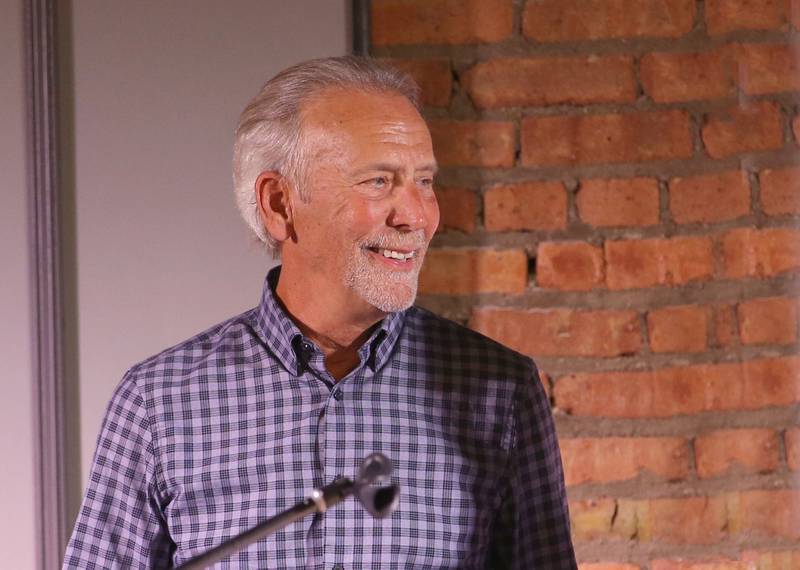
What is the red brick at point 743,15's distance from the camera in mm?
1602

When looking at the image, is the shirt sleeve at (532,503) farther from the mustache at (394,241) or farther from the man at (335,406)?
the mustache at (394,241)

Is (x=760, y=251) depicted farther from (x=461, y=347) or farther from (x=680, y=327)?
(x=461, y=347)

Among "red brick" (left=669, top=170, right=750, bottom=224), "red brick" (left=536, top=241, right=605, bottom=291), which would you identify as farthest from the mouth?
"red brick" (left=669, top=170, right=750, bottom=224)

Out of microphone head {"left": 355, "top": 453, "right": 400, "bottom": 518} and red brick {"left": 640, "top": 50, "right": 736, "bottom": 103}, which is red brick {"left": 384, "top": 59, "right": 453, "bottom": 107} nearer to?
red brick {"left": 640, "top": 50, "right": 736, "bottom": 103}

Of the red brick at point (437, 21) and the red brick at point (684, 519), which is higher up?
the red brick at point (437, 21)

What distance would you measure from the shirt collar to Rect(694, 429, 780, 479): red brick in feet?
1.95

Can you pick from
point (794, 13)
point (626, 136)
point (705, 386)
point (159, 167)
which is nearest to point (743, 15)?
point (794, 13)

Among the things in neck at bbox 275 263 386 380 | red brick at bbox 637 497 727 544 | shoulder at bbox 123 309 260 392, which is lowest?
red brick at bbox 637 497 727 544

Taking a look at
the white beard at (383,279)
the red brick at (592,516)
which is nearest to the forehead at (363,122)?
the white beard at (383,279)

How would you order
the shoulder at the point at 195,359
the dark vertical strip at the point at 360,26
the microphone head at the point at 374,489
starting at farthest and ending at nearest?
the dark vertical strip at the point at 360,26 < the shoulder at the point at 195,359 < the microphone head at the point at 374,489

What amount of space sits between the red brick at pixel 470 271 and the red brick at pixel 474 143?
13 cm

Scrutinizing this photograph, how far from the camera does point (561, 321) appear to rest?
5.29 ft

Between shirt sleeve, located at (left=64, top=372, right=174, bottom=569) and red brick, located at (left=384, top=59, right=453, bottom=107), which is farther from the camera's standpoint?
red brick, located at (left=384, top=59, right=453, bottom=107)

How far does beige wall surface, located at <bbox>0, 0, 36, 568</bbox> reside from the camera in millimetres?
1604
